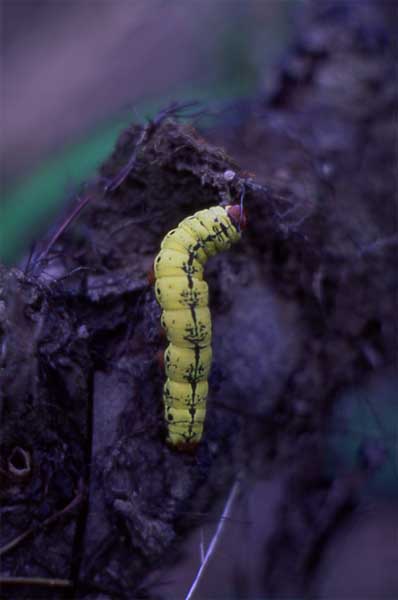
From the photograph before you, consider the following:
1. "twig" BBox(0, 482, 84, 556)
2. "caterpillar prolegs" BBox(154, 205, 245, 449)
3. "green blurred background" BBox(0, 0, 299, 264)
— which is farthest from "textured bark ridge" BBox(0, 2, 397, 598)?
"green blurred background" BBox(0, 0, 299, 264)

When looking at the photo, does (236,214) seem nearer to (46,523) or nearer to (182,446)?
(182,446)

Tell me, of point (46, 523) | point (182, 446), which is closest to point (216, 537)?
point (182, 446)

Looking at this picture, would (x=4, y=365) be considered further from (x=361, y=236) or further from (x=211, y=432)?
(x=361, y=236)

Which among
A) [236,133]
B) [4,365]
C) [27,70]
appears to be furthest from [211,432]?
[27,70]

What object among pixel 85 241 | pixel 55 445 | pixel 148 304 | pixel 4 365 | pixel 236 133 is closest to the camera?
pixel 4 365

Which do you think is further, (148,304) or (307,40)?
(307,40)

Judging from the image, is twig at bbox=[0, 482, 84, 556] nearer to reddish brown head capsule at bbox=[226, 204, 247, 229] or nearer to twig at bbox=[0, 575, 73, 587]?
twig at bbox=[0, 575, 73, 587]
